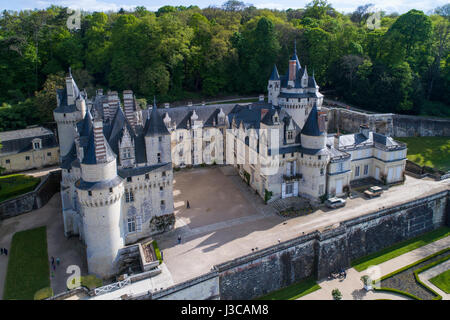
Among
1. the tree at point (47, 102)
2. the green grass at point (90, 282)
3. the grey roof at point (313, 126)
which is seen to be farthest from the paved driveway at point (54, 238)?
the grey roof at point (313, 126)

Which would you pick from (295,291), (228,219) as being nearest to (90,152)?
(228,219)

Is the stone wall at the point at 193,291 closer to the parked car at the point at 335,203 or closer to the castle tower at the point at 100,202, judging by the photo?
the castle tower at the point at 100,202

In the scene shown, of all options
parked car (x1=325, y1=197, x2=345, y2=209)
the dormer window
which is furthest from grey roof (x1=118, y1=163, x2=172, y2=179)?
the dormer window

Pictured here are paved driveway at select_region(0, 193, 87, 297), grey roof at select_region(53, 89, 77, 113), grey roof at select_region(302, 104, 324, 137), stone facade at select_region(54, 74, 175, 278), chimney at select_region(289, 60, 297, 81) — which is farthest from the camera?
chimney at select_region(289, 60, 297, 81)

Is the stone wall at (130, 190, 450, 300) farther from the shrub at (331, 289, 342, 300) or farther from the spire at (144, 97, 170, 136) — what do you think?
the spire at (144, 97, 170, 136)

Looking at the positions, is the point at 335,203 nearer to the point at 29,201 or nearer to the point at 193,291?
the point at 193,291

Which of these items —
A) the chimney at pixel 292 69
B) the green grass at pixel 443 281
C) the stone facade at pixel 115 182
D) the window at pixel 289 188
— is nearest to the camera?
the stone facade at pixel 115 182
